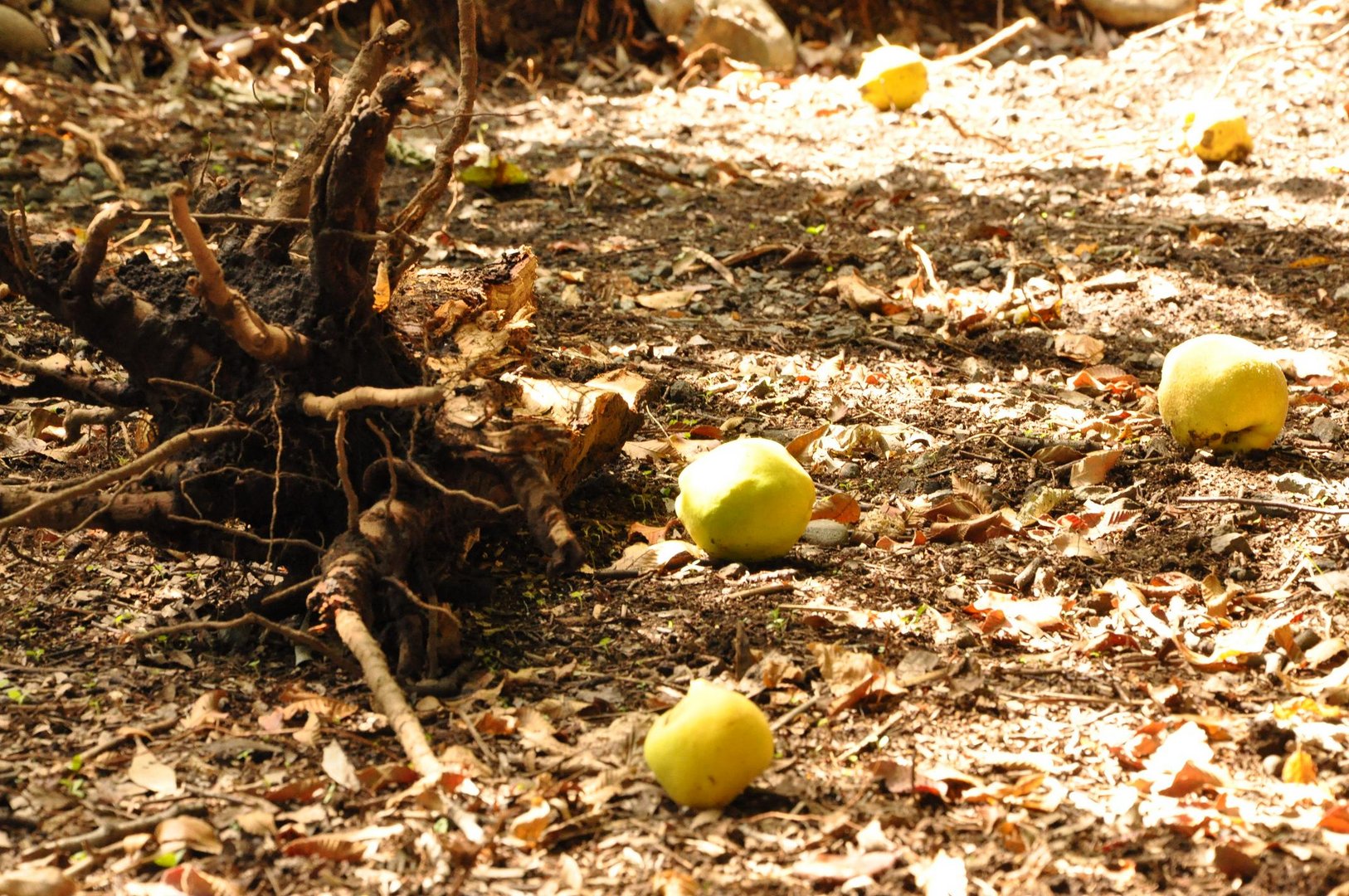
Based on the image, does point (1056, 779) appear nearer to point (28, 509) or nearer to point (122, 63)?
point (28, 509)

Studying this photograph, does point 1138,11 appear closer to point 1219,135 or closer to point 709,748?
point 1219,135

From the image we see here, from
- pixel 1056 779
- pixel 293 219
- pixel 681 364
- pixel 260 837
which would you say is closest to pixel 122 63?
pixel 681 364

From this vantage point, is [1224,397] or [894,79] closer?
[1224,397]

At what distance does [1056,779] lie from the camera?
2383 millimetres

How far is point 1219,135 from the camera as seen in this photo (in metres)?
7.11

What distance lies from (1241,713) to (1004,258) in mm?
3635

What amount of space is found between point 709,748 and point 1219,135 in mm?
6135

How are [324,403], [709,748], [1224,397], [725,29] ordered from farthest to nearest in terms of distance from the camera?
[725,29], [1224,397], [324,403], [709,748]

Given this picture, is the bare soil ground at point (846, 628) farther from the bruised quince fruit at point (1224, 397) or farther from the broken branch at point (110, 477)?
the broken branch at point (110, 477)

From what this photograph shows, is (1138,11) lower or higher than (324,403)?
higher

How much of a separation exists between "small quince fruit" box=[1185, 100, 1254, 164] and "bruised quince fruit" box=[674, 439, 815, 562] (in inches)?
197

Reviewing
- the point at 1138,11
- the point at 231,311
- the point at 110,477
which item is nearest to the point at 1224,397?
the point at 231,311

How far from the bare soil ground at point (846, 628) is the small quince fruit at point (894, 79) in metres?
2.80

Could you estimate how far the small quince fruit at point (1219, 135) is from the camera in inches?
279
